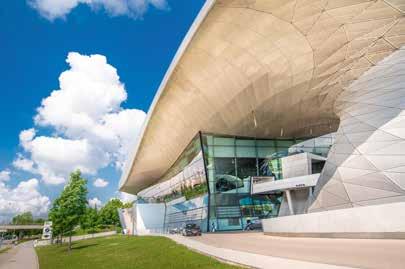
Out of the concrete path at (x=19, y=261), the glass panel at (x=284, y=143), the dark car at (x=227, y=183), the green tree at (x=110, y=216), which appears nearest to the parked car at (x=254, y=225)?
the dark car at (x=227, y=183)

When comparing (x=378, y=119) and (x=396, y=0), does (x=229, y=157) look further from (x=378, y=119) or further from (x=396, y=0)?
(x=396, y=0)

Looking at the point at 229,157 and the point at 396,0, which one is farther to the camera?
the point at 229,157

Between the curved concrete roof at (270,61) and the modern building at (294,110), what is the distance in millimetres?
71

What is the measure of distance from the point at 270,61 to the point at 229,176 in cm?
1677

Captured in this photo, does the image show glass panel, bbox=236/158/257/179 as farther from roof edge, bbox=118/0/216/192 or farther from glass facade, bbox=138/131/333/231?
roof edge, bbox=118/0/216/192

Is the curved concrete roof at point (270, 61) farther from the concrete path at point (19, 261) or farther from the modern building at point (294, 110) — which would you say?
the concrete path at point (19, 261)

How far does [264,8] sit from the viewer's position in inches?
608

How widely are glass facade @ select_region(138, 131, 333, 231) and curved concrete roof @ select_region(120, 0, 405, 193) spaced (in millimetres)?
3669

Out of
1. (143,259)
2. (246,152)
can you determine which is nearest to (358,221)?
(143,259)

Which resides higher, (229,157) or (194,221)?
(229,157)

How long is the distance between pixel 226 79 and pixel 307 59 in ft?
18.4

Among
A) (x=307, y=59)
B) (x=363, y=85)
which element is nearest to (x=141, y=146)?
(x=307, y=59)

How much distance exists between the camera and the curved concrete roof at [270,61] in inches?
615

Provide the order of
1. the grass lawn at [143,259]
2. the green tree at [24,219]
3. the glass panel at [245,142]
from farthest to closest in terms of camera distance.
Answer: the green tree at [24,219] → the glass panel at [245,142] → the grass lawn at [143,259]
